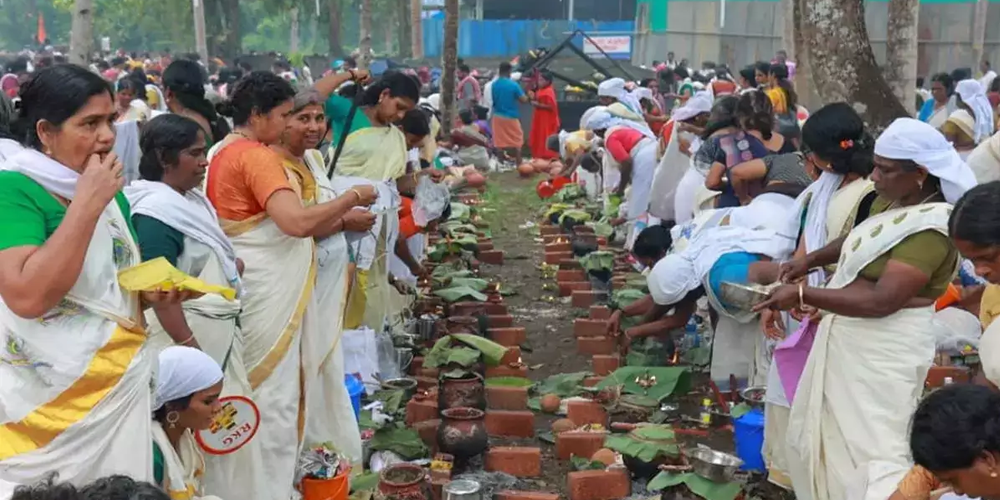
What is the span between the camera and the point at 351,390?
18.3ft

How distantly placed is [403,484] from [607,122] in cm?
702

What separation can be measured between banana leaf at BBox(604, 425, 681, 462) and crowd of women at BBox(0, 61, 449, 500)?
4.14 feet

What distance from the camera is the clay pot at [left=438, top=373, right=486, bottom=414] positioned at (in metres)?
5.82

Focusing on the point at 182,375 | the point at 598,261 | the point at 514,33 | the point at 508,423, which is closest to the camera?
the point at 182,375

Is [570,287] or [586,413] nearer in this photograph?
[586,413]

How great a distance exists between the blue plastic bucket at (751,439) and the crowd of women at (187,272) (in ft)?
6.24

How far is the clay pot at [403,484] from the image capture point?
483cm

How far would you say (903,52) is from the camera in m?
8.52

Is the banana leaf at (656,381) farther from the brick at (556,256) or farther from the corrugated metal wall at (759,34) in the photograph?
the corrugated metal wall at (759,34)

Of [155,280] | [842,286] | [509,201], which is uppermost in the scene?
[155,280]

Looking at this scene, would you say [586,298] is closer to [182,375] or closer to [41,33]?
[182,375]

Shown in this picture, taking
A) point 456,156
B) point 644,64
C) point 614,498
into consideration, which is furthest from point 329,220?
point 644,64

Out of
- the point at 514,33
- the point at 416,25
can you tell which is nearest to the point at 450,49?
the point at 416,25

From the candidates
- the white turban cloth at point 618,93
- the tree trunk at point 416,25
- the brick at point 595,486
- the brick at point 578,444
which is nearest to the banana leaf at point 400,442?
the brick at point 578,444
